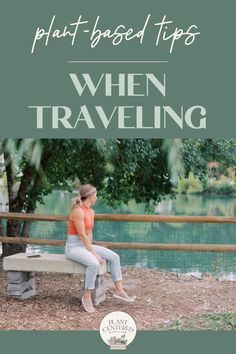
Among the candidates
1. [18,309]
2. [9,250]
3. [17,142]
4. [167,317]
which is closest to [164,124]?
[17,142]

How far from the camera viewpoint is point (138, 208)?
725 cm

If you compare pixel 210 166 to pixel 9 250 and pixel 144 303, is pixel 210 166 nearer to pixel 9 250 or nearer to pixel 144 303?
pixel 144 303

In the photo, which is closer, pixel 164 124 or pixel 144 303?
pixel 164 124

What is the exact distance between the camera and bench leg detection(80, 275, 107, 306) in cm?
611

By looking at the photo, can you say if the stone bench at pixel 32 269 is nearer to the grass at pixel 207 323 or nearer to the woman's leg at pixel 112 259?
the woman's leg at pixel 112 259

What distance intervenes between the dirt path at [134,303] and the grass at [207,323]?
6cm

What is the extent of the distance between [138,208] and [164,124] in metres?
1.81

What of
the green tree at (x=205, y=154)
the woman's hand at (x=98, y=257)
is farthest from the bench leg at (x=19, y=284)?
the green tree at (x=205, y=154)

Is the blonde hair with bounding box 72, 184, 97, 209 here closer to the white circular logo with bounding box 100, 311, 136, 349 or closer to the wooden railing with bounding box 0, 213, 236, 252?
the wooden railing with bounding box 0, 213, 236, 252

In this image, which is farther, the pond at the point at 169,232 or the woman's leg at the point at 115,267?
the pond at the point at 169,232

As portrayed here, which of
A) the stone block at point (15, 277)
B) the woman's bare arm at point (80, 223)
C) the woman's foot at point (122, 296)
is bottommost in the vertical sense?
the woman's foot at point (122, 296)

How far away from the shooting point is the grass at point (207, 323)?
18.9ft

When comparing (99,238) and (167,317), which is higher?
(99,238)

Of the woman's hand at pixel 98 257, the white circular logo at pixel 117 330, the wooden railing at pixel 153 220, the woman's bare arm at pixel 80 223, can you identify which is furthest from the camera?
the wooden railing at pixel 153 220
